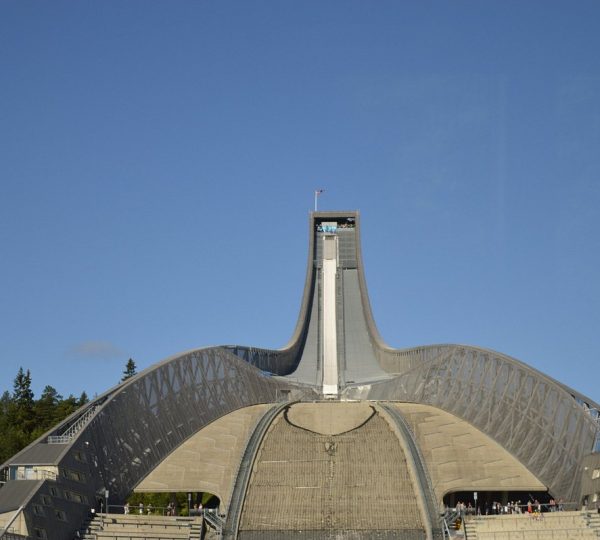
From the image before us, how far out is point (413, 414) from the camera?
5422 cm

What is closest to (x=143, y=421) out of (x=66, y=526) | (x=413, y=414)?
(x=66, y=526)

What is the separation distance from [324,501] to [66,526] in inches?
437

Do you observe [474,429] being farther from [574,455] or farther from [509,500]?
[574,455]

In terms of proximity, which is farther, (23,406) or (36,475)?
(23,406)

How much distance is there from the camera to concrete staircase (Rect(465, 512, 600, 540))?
126 ft

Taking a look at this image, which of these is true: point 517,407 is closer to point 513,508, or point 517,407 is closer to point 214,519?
point 513,508

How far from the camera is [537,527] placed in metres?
39.6

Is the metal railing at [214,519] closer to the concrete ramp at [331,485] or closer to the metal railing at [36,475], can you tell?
the concrete ramp at [331,485]

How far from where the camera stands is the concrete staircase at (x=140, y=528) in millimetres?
41469

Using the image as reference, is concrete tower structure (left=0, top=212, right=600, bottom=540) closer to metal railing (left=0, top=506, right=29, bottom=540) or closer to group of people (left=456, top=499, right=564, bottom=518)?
metal railing (left=0, top=506, right=29, bottom=540)

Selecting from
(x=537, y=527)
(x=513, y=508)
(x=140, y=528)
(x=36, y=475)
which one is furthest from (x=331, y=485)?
(x=36, y=475)

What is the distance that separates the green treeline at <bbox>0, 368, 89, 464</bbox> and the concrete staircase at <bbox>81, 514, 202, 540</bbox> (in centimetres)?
2828

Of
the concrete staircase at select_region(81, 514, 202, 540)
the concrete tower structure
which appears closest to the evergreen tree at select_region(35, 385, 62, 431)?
the concrete tower structure

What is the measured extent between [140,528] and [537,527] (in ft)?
53.1
